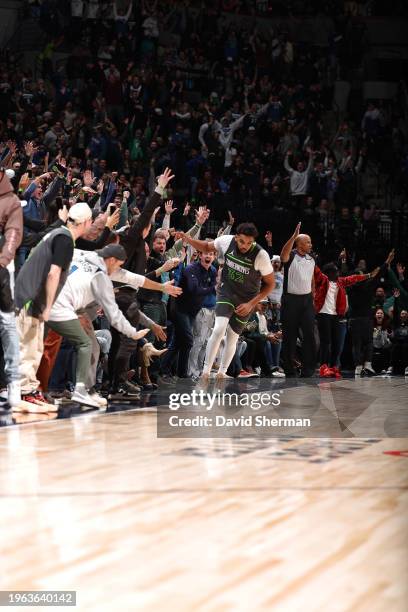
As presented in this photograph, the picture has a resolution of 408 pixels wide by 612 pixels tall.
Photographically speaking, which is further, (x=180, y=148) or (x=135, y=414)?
(x=180, y=148)

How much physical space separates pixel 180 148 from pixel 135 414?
32.6 ft

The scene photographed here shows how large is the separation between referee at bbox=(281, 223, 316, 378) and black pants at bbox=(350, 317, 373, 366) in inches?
92.7

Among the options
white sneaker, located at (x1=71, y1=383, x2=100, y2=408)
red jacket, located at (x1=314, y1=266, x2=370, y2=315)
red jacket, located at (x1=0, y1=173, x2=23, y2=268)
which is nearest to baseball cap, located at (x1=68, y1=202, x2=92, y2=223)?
red jacket, located at (x1=0, y1=173, x2=23, y2=268)

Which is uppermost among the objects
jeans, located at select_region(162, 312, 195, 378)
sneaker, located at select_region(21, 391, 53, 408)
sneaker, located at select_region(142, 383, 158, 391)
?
jeans, located at select_region(162, 312, 195, 378)

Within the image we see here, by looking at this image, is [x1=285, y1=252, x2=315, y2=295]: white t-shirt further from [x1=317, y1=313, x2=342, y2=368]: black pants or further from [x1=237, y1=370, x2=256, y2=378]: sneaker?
[x1=317, y1=313, x2=342, y2=368]: black pants

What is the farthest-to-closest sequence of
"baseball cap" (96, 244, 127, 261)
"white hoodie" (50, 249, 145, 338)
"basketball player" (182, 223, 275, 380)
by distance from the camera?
1. "basketball player" (182, 223, 275, 380)
2. "baseball cap" (96, 244, 127, 261)
3. "white hoodie" (50, 249, 145, 338)

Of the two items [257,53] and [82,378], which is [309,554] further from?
[257,53]

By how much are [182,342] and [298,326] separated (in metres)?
1.75

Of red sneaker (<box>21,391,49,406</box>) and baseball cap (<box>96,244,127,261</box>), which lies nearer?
red sneaker (<box>21,391,49,406</box>)

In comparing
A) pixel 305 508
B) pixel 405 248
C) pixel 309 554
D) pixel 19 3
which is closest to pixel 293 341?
pixel 405 248

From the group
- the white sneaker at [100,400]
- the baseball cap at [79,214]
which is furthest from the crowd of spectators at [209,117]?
the baseball cap at [79,214]

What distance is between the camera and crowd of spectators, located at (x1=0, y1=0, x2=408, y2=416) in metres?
16.2

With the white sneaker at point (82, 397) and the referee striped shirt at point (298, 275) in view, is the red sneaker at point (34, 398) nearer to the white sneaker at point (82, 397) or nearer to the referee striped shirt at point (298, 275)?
the white sneaker at point (82, 397)

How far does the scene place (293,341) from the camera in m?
12.5
